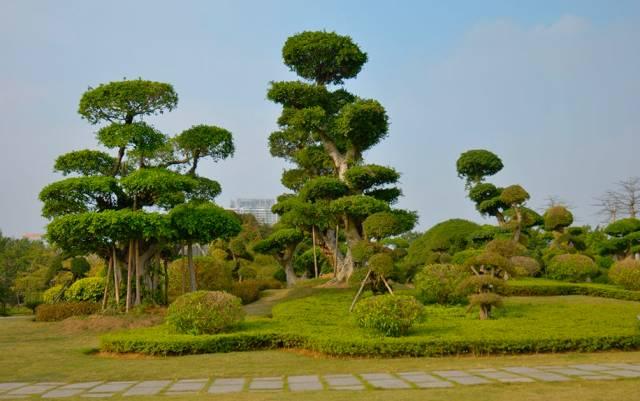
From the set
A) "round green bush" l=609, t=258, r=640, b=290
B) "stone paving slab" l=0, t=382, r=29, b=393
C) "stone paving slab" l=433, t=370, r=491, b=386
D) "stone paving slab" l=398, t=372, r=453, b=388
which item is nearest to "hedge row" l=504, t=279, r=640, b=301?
"round green bush" l=609, t=258, r=640, b=290

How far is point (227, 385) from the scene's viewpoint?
24.4ft

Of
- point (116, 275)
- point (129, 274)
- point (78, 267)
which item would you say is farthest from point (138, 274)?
point (78, 267)

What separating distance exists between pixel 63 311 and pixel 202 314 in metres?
9.28

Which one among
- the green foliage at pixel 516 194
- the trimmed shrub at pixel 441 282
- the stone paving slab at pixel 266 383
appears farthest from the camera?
the green foliage at pixel 516 194

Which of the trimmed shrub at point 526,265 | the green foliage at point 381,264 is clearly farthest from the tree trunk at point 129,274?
the trimmed shrub at point 526,265

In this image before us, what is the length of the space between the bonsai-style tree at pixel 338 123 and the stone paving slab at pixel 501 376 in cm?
1094

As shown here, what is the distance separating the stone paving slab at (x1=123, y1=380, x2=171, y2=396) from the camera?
23.0ft

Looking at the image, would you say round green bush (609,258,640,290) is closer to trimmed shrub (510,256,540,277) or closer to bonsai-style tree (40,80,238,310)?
trimmed shrub (510,256,540,277)

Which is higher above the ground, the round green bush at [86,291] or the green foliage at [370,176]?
the green foliage at [370,176]

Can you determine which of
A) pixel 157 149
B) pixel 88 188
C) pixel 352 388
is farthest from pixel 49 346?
pixel 352 388

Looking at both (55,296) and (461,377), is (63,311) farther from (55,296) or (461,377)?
(461,377)

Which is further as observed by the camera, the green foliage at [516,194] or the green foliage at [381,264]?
the green foliage at [516,194]

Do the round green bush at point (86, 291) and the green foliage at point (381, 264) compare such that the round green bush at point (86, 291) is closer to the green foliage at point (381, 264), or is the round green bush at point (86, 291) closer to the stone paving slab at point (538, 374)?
the green foliage at point (381, 264)

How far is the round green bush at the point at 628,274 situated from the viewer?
1939 centimetres
